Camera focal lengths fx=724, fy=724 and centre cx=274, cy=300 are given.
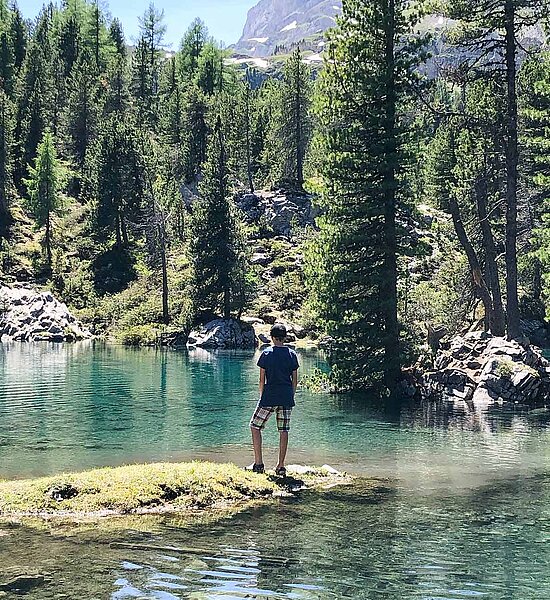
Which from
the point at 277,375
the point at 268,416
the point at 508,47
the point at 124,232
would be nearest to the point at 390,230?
the point at 508,47

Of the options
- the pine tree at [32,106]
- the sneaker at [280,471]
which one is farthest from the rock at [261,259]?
the sneaker at [280,471]

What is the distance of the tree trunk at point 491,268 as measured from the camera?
3241 centimetres

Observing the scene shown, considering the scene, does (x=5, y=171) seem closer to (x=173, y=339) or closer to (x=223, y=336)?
(x=173, y=339)

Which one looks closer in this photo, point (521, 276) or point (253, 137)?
point (521, 276)

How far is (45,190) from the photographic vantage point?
78688mm

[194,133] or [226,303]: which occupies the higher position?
[194,133]

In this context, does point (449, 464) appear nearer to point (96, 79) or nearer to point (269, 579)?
point (269, 579)

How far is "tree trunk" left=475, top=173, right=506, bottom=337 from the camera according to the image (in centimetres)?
3241

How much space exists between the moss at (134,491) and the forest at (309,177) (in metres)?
16.6

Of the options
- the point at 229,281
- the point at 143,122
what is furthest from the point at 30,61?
the point at 229,281

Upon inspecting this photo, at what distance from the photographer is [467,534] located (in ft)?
31.0

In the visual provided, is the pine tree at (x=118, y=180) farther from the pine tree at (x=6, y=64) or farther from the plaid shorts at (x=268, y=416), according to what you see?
the plaid shorts at (x=268, y=416)

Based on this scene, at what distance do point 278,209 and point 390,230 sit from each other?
59353mm

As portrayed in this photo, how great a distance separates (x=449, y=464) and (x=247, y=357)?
36373 millimetres
